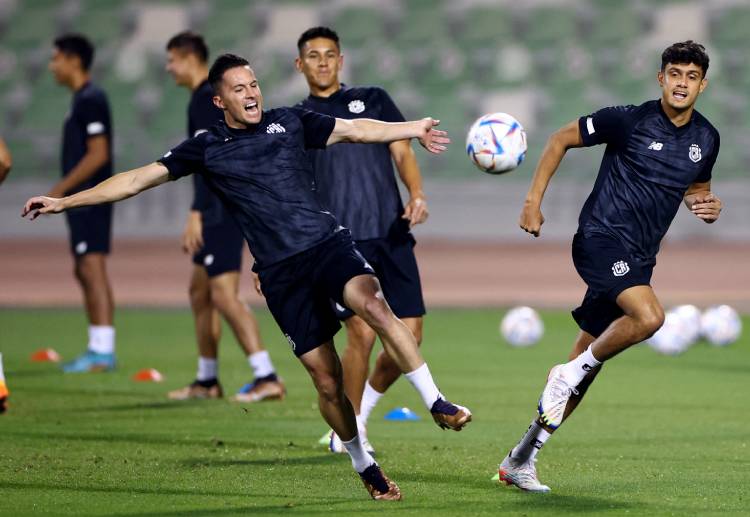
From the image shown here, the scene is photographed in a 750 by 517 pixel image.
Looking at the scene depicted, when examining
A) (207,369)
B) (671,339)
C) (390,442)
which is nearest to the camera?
(390,442)

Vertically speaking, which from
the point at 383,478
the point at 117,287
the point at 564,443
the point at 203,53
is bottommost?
the point at 117,287

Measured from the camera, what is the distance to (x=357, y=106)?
841 centimetres

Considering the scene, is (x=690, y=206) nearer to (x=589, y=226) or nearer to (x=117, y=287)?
(x=589, y=226)

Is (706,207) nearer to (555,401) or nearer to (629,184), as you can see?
(629,184)

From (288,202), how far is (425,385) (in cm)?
123

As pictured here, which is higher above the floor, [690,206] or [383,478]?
[690,206]

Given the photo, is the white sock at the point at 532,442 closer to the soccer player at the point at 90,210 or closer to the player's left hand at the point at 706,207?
the player's left hand at the point at 706,207

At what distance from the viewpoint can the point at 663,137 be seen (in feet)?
23.6

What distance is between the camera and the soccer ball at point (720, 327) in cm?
1402

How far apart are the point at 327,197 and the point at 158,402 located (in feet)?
9.81

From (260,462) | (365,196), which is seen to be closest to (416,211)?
(365,196)

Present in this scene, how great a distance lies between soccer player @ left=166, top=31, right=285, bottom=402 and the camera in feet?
34.7

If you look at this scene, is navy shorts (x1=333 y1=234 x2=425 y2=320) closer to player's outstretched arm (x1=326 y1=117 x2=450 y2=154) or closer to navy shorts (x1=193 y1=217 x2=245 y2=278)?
player's outstretched arm (x1=326 y1=117 x2=450 y2=154)

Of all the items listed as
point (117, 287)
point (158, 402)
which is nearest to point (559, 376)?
point (158, 402)
